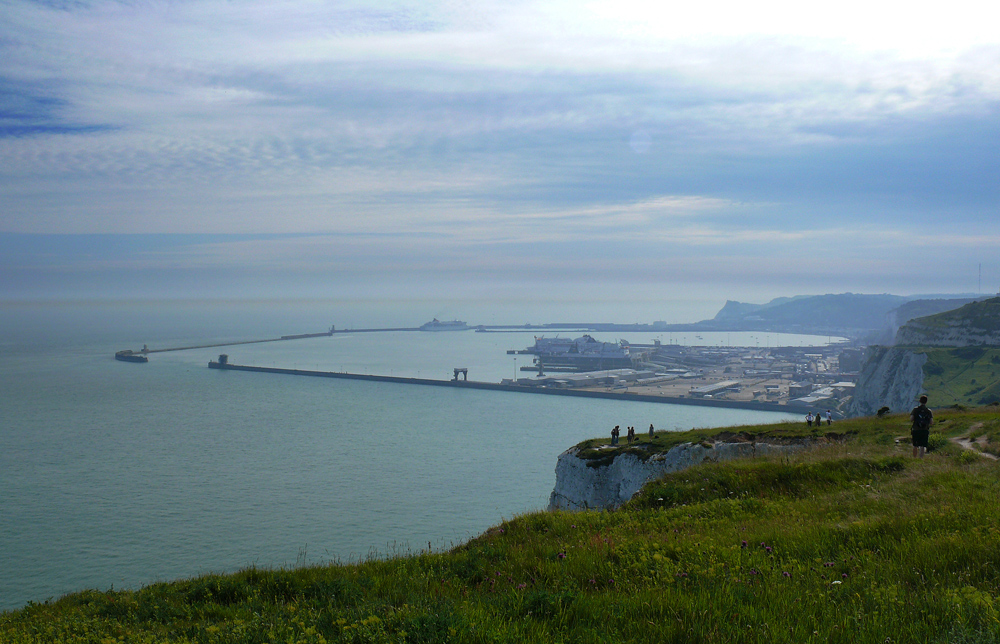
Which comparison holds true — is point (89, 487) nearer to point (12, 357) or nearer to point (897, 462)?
point (897, 462)

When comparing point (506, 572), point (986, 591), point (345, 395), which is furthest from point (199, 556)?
point (345, 395)

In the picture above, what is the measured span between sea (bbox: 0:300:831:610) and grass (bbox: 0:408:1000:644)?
297 cm

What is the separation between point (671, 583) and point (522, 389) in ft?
322

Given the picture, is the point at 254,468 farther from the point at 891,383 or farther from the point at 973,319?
the point at 973,319

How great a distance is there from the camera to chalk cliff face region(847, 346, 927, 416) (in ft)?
232

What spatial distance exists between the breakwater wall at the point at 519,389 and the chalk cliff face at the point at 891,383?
911 centimetres

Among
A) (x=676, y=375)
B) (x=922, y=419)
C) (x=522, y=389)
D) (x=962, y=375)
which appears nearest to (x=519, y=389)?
(x=522, y=389)

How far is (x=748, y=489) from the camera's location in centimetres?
1089

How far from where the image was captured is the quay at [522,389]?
285 feet

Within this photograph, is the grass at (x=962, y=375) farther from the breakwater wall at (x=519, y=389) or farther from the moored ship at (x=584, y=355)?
the moored ship at (x=584, y=355)

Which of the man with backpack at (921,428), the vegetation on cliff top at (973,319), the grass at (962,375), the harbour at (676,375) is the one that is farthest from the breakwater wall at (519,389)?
the man with backpack at (921,428)

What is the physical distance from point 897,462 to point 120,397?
97.4 meters

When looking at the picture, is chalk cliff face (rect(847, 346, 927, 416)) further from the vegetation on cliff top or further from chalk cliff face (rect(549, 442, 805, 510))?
chalk cliff face (rect(549, 442, 805, 510))

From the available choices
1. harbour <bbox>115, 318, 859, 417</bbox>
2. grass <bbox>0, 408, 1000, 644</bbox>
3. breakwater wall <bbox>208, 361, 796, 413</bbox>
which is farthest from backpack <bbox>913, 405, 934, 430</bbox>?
breakwater wall <bbox>208, 361, 796, 413</bbox>
